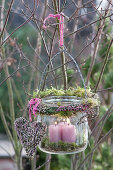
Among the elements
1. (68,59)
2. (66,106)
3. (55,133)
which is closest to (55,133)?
(55,133)

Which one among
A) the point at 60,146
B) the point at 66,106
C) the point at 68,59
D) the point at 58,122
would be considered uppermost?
the point at 68,59

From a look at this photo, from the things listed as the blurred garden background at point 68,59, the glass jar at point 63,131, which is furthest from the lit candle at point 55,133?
the blurred garden background at point 68,59

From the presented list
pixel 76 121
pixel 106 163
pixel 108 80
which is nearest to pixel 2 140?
pixel 106 163

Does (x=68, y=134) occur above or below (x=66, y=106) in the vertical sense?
below

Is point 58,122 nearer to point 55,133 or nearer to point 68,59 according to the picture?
point 55,133

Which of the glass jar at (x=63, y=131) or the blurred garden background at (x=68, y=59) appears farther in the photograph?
the blurred garden background at (x=68, y=59)

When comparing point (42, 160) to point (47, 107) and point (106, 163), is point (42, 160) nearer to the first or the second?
point (106, 163)

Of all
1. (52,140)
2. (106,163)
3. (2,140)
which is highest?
(52,140)

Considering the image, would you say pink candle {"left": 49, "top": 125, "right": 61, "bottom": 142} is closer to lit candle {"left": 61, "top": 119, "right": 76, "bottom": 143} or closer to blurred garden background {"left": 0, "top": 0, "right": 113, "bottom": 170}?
lit candle {"left": 61, "top": 119, "right": 76, "bottom": 143}

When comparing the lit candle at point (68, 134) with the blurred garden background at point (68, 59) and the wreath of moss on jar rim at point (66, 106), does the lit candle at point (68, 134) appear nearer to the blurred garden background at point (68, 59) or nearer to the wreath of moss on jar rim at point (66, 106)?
the wreath of moss on jar rim at point (66, 106)
